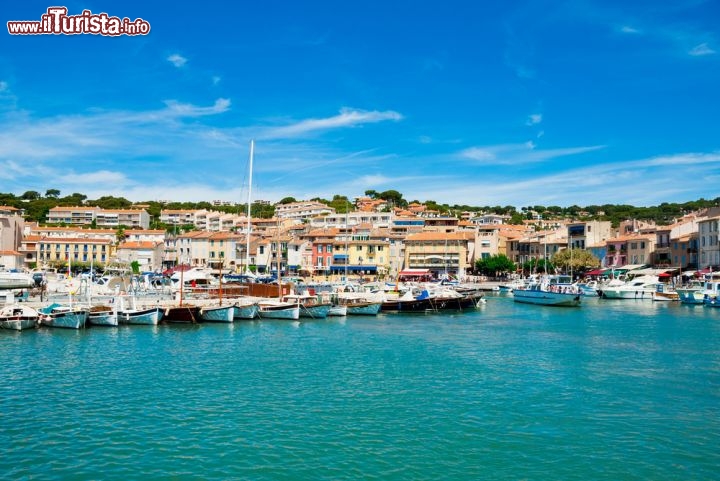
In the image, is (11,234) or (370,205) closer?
(11,234)

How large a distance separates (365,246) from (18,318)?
58.7m

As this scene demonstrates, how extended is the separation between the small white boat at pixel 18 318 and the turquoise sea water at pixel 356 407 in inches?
59.4

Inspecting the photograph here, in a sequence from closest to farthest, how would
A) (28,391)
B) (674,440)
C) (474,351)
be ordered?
1. (674,440)
2. (28,391)
3. (474,351)

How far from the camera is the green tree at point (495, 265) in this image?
290 feet

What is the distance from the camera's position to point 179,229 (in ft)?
432

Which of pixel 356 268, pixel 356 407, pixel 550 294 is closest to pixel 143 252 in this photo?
pixel 356 268

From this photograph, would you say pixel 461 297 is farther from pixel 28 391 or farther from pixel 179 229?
pixel 179 229

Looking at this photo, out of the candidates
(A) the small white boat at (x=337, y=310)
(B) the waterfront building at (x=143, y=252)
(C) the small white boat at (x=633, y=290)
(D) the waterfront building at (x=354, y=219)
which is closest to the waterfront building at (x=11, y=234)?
A: (B) the waterfront building at (x=143, y=252)

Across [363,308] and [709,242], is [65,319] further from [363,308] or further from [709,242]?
[709,242]

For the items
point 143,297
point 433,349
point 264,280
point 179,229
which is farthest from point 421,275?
point 179,229

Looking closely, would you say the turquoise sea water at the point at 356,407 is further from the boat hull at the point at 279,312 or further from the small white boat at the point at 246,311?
the boat hull at the point at 279,312

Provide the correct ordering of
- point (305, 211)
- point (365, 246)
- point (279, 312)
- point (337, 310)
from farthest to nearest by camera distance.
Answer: point (305, 211) → point (365, 246) → point (337, 310) → point (279, 312)

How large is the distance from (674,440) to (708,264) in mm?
62304

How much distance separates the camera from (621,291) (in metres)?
65.2
